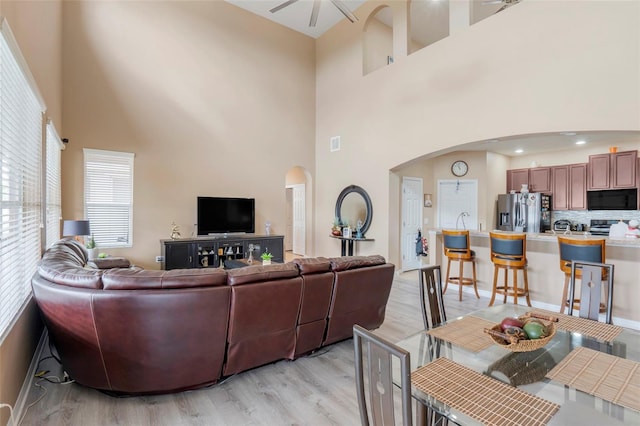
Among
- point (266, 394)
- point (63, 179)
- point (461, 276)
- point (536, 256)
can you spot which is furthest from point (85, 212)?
point (536, 256)

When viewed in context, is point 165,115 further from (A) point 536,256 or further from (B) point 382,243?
(A) point 536,256

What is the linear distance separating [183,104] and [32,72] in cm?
372

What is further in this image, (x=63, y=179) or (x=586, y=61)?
(x=63, y=179)

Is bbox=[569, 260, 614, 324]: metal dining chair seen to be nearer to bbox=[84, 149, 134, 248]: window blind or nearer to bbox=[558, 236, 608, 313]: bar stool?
bbox=[558, 236, 608, 313]: bar stool

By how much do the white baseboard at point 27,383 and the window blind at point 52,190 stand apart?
1.52 meters

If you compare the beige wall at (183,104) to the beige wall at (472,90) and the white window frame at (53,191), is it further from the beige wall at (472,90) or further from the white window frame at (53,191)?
the beige wall at (472,90)

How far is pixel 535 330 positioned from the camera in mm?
1536

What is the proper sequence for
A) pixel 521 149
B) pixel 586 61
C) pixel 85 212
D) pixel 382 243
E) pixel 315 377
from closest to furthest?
1. pixel 315 377
2. pixel 586 61
3. pixel 85 212
4. pixel 382 243
5. pixel 521 149

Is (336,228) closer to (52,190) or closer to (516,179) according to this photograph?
(516,179)

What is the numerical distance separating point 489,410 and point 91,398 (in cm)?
262

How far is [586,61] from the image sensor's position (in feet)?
12.7

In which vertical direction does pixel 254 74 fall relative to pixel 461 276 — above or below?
above

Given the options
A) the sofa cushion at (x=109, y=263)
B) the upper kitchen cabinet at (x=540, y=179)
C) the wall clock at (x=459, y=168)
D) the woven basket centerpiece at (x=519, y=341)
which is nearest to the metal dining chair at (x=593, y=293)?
the woven basket centerpiece at (x=519, y=341)

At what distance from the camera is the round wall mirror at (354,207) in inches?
268
